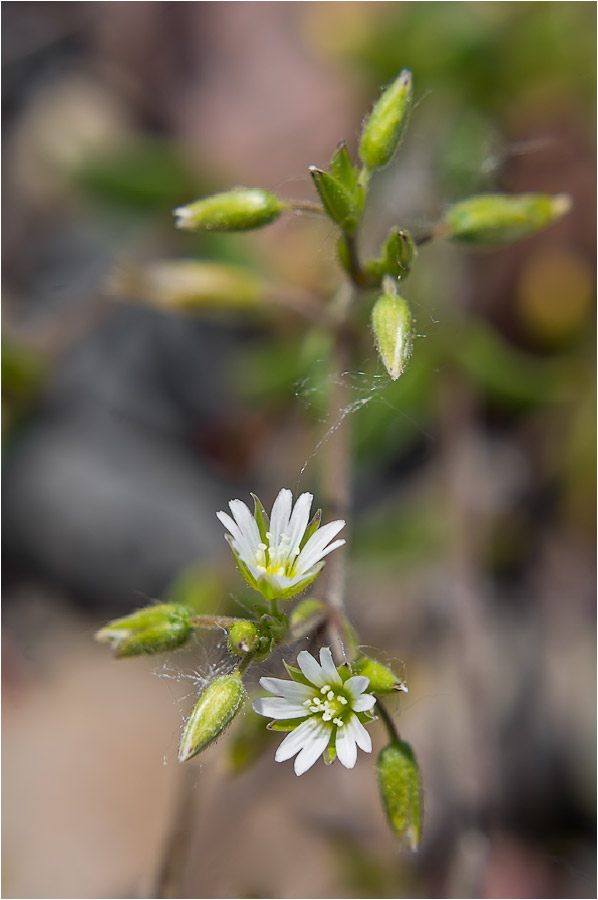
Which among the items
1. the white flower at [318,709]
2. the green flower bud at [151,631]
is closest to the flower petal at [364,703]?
the white flower at [318,709]

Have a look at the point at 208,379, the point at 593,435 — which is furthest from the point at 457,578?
the point at 208,379

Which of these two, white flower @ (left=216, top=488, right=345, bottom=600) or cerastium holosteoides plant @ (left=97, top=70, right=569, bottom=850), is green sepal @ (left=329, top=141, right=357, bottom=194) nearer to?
cerastium holosteoides plant @ (left=97, top=70, right=569, bottom=850)

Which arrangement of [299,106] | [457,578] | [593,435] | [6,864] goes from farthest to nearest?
[299,106]
[593,435]
[457,578]
[6,864]

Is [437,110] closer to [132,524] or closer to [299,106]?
[299,106]

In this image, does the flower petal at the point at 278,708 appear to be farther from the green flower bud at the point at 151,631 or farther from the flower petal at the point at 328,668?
the green flower bud at the point at 151,631

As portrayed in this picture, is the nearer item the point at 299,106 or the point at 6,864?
the point at 6,864

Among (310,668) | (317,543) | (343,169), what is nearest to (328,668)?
(310,668)

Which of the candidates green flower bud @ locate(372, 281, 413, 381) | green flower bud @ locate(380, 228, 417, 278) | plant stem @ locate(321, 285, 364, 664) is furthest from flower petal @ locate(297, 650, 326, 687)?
green flower bud @ locate(380, 228, 417, 278)

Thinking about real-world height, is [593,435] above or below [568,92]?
below
